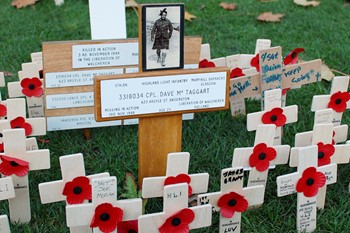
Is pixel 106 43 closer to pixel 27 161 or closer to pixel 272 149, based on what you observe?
pixel 27 161

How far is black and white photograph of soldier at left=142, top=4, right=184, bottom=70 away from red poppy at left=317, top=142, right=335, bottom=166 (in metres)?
0.64

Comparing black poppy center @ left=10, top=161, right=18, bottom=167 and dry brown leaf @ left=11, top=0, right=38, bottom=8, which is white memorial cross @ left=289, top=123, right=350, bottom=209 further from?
dry brown leaf @ left=11, top=0, right=38, bottom=8

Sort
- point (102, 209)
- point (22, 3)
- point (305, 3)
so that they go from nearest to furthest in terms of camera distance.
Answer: point (102, 209) → point (22, 3) → point (305, 3)

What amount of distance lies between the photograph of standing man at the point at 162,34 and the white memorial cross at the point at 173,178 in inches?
13.7

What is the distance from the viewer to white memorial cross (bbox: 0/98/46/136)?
2.26 meters

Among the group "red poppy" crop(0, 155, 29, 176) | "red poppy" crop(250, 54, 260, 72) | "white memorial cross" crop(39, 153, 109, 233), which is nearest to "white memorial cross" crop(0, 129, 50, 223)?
"red poppy" crop(0, 155, 29, 176)

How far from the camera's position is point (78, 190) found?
6.13 ft

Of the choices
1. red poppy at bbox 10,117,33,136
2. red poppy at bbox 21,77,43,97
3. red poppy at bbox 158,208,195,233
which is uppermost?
red poppy at bbox 21,77,43,97

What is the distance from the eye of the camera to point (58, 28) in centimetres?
414

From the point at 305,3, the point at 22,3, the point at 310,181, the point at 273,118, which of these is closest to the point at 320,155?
the point at 310,181

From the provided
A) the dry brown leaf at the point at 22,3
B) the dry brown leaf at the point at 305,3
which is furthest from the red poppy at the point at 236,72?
the dry brown leaf at the point at 22,3

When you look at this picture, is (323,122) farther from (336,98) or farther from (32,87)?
(32,87)

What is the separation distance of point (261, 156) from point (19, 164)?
35.5 inches

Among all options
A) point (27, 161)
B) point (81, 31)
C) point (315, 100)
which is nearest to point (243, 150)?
point (315, 100)
